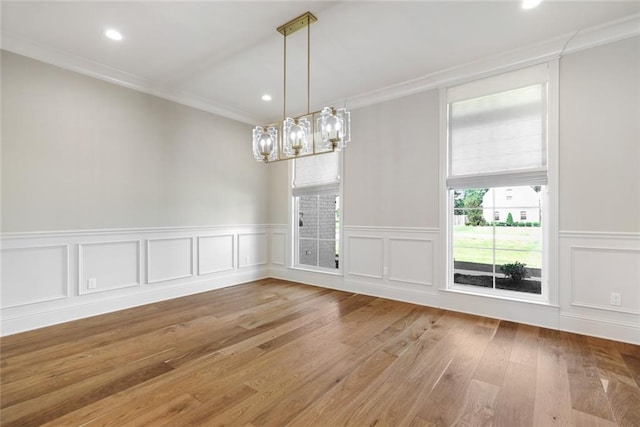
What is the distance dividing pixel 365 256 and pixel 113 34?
12.2 feet

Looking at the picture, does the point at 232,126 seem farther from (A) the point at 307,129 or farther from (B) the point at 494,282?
(B) the point at 494,282

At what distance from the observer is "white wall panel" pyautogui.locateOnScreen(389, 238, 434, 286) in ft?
12.1

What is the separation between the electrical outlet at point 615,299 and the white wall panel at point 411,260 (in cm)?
160

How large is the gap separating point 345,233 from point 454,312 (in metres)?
1.75

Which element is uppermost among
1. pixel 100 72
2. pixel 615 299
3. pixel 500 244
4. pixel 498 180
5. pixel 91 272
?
pixel 100 72

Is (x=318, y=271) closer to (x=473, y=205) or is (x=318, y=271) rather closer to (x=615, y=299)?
(x=473, y=205)

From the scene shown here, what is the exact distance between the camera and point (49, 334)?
9.21 ft

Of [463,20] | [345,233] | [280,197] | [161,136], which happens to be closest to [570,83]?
[463,20]

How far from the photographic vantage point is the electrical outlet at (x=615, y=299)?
8.76ft

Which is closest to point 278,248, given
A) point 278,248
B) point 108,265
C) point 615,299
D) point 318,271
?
point 278,248

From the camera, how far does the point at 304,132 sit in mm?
2670

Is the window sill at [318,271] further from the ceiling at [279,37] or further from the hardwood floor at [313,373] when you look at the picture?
the ceiling at [279,37]

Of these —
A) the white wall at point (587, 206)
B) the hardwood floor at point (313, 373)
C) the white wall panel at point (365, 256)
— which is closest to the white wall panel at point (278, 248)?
the white wall panel at point (365, 256)

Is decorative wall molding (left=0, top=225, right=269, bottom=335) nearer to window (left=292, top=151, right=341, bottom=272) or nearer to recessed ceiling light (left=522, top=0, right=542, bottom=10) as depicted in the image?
window (left=292, top=151, right=341, bottom=272)
